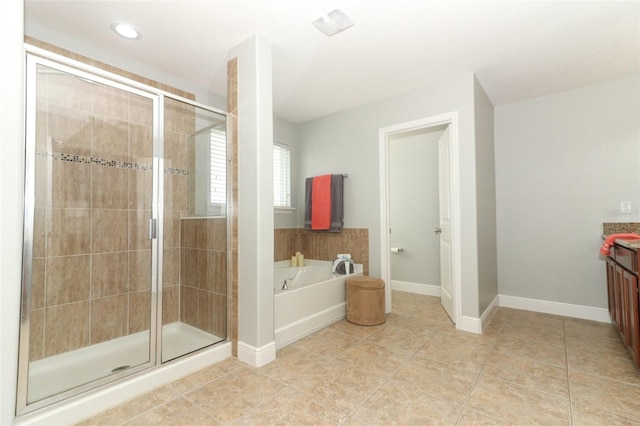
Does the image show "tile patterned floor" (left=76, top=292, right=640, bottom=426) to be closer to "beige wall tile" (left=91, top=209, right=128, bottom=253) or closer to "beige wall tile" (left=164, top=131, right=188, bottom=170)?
"beige wall tile" (left=91, top=209, right=128, bottom=253)

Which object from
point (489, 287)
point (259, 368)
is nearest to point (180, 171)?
point (259, 368)

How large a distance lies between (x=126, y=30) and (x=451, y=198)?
2.96 metres

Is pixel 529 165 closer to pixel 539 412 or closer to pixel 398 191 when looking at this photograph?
pixel 398 191

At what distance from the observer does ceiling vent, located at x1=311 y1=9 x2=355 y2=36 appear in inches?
78.9

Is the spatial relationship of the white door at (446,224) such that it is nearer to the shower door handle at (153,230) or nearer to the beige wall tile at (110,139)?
the shower door handle at (153,230)

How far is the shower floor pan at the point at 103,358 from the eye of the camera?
1628 millimetres

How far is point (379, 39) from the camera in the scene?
7.49ft

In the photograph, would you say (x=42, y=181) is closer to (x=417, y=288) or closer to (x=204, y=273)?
(x=204, y=273)

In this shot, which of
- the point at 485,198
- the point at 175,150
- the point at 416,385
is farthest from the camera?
the point at 485,198

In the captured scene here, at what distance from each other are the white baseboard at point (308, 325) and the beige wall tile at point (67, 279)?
1437 millimetres

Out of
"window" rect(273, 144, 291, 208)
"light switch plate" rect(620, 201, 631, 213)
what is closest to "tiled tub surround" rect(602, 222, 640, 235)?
"light switch plate" rect(620, 201, 631, 213)

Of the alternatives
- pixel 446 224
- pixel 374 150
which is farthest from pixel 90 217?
pixel 446 224

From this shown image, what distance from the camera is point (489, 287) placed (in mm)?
3209

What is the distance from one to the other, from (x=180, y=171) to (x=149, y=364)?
4.59 feet
